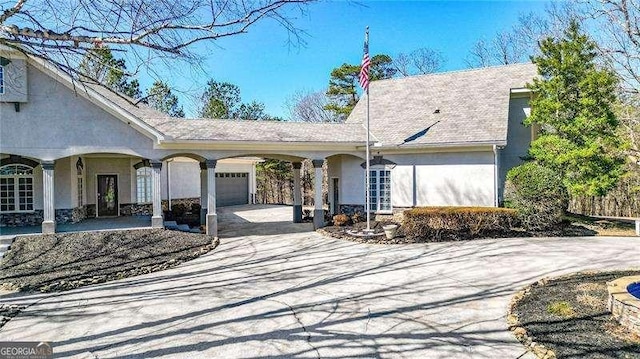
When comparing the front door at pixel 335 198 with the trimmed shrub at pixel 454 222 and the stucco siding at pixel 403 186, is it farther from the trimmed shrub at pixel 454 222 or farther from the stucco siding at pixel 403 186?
the trimmed shrub at pixel 454 222

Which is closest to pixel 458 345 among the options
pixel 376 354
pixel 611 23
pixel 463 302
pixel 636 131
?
pixel 376 354

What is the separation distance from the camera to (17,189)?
15672mm

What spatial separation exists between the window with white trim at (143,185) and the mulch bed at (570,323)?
18133mm

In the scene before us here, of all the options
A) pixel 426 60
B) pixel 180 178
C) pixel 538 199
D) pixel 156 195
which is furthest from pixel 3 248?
pixel 426 60

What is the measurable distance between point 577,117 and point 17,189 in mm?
22537

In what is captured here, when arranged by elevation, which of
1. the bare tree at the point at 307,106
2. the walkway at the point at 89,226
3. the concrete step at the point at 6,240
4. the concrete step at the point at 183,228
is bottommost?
the concrete step at the point at 183,228

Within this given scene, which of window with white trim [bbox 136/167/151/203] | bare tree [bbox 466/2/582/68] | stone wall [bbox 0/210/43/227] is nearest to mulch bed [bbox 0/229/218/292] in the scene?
stone wall [bbox 0/210/43/227]

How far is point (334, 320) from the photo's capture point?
6.61m

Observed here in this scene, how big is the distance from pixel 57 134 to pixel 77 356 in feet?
35.3

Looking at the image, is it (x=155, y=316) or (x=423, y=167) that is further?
(x=423, y=167)

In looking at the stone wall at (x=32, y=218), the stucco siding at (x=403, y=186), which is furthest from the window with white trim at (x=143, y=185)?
the stucco siding at (x=403, y=186)

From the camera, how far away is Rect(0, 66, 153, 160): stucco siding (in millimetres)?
13164

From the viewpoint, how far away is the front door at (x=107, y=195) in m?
19.2

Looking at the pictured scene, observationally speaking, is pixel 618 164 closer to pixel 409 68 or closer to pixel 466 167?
pixel 466 167
